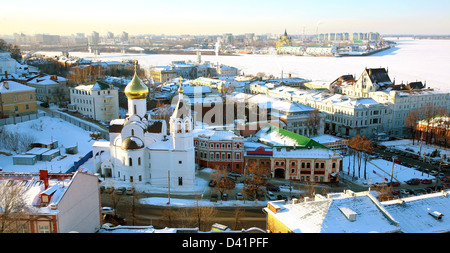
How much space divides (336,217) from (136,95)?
38.6ft

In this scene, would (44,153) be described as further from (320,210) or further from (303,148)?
(320,210)

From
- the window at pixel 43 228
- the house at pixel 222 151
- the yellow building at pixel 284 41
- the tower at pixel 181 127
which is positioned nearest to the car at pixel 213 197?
the tower at pixel 181 127

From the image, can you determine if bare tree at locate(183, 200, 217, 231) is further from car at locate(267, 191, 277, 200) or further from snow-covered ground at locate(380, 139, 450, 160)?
snow-covered ground at locate(380, 139, 450, 160)

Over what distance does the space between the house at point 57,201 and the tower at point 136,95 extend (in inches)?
291

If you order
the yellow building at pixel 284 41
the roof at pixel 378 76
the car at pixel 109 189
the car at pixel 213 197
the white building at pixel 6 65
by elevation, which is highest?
the yellow building at pixel 284 41

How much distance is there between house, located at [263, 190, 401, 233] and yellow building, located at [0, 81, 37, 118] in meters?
19.0

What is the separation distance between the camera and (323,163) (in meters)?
19.4

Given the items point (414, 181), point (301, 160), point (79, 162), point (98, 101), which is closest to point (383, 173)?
point (414, 181)

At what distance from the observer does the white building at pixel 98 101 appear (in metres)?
28.2

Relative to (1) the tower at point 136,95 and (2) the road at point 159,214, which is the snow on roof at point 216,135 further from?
(2) the road at point 159,214

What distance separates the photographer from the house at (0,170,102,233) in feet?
30.9
